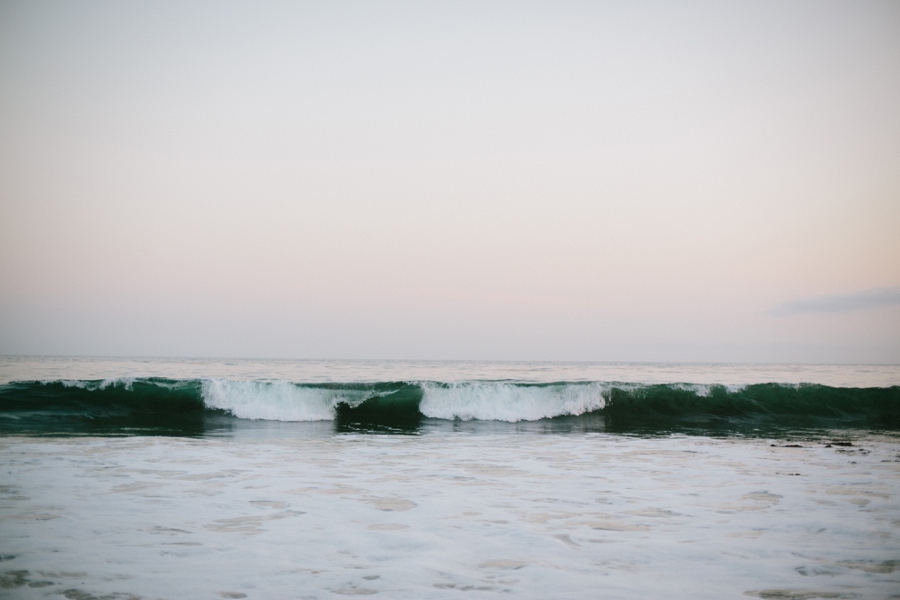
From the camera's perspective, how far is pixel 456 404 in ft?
61.8

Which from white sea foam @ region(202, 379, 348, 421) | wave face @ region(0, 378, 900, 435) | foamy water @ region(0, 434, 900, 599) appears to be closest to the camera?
foamy water @ region(0, 434, 900, 599)

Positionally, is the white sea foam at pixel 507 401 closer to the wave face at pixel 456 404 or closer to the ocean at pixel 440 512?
the wave face at pixel 456 404

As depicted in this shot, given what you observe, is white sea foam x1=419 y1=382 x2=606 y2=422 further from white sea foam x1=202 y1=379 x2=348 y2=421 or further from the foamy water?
the foamy water

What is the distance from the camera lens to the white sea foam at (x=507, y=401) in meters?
18.3

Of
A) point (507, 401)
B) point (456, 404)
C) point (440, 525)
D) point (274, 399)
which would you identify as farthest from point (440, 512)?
point (274, 399)

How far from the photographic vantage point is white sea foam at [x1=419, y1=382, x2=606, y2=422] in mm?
18328

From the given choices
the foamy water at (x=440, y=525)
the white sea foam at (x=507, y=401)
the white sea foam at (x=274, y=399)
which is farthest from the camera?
the white sea foam at (x=507, y=401)

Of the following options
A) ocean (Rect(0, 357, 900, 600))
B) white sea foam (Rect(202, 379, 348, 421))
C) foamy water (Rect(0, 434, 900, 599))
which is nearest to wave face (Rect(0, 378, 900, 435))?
white sea foam (Rect(202, 379, 348, 421))

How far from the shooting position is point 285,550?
461cm

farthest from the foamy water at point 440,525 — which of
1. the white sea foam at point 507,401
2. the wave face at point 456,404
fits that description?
the white sea foam at point 507,401

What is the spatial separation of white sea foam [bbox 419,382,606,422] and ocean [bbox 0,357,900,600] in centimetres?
420

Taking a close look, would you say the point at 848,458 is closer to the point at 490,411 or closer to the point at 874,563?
the point at 874,563

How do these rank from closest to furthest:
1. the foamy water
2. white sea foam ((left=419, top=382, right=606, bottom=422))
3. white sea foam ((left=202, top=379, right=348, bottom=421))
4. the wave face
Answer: the foamy water < the wave face < white sea foam ((left=202, top=379, right=348, bottom=421)) < white sea foam ((left=419, top=382, right=606, bottom=422))

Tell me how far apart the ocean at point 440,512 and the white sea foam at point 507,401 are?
4196mm
